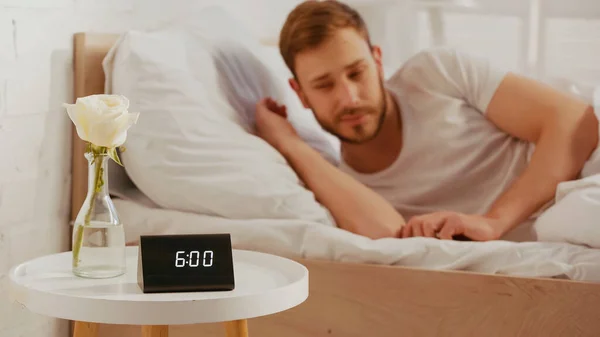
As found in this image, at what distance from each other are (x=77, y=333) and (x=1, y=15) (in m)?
0.65

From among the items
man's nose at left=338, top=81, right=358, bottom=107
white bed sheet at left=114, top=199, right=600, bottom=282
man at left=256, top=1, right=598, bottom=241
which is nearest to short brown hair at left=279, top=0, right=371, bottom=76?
man at left=256, top=1, right=598, bottom=241

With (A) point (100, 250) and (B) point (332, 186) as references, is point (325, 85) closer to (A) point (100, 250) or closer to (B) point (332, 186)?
(B) point (332, 186)

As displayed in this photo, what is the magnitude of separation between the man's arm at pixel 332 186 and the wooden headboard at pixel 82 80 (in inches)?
14.7

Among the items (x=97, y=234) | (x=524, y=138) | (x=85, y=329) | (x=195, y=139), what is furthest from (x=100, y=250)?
(x=524, y=138)

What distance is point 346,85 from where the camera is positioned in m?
1.86

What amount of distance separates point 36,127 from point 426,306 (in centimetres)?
87

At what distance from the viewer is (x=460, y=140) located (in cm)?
181

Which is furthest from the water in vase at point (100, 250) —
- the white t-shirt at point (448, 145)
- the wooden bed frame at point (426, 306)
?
the white t-shirt at point (448, 145)

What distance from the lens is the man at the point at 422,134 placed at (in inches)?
67.0

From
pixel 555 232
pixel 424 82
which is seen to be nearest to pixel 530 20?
pixel 424 82

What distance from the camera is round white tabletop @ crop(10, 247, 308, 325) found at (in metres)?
1.14

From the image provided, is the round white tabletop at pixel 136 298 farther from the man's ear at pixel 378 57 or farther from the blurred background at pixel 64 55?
the man's ear at pixel 378 57

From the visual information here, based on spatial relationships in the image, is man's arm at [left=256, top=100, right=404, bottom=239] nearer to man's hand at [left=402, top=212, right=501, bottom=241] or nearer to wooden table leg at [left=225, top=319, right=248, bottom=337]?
man's hand at [left=402, top=212, right=501, bottom=241]

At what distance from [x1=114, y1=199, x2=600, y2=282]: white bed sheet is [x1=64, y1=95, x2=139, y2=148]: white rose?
523 millimetres
